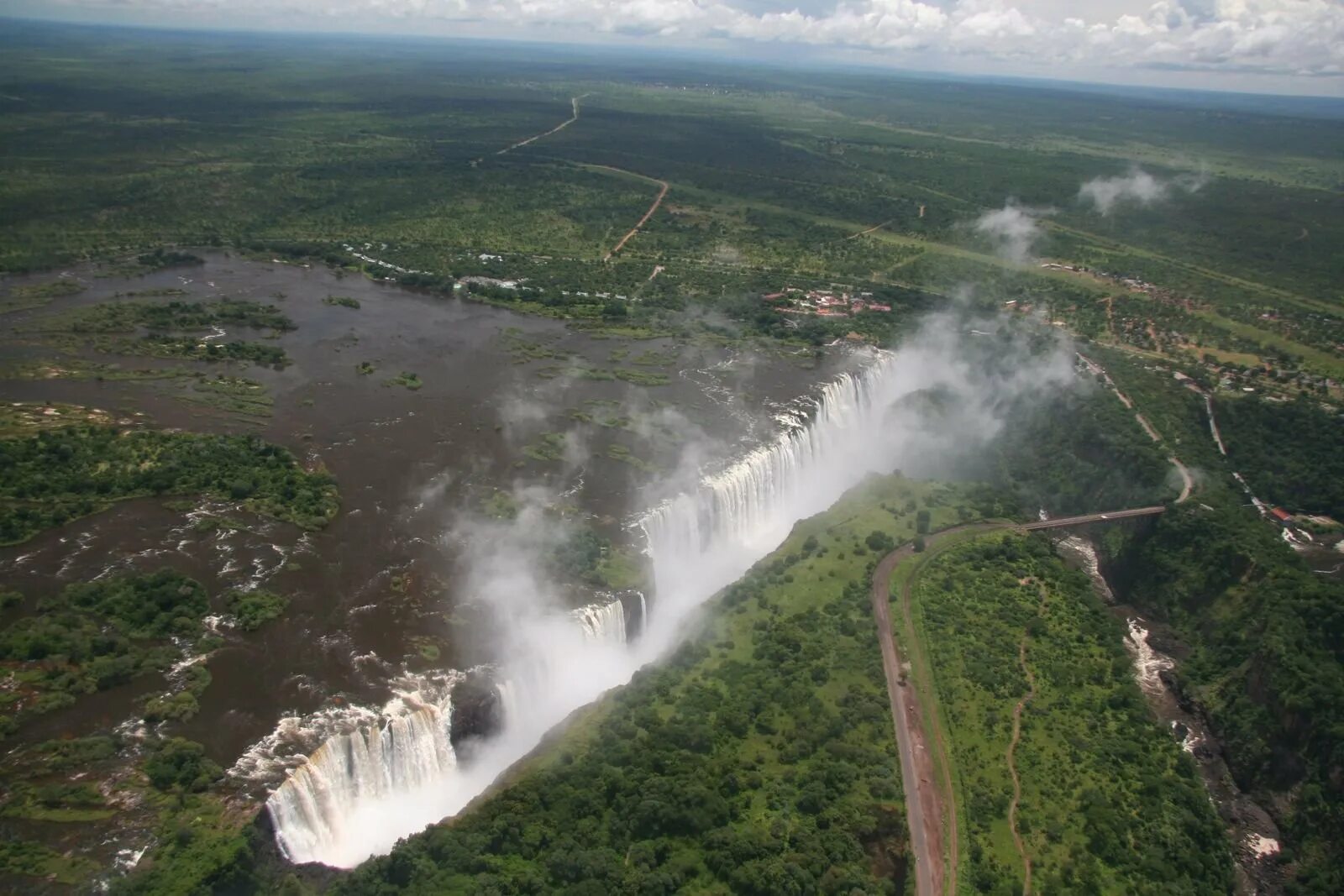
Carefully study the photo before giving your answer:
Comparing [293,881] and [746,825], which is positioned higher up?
[293,881]

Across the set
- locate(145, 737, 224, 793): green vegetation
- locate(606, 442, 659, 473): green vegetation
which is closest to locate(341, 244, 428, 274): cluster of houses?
locate(606, 442, 659, 473): green vegetation

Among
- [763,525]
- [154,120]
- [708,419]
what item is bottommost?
[763,525]

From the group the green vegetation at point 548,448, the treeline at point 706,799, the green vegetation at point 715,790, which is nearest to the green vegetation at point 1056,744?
the green vegetation at point 715,790

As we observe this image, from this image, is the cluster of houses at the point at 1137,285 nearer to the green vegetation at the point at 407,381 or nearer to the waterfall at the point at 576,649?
the waterfall at the point at 576,649

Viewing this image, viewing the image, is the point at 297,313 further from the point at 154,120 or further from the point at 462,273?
the point at 154,120

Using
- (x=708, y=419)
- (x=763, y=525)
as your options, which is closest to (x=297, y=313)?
(x=708, y=419)

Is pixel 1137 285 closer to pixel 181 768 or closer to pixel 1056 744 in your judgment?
pixel 1056 744
